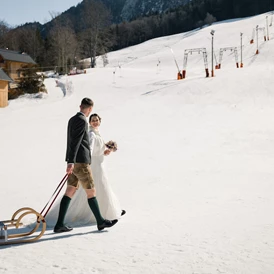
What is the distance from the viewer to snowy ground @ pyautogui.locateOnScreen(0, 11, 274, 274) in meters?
3.76

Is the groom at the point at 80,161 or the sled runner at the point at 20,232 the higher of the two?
the groom at the point at 80,161

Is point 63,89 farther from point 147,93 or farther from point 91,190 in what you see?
point 91,190

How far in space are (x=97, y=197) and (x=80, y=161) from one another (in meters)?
0.75

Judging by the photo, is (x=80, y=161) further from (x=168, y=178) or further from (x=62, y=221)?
(x=168, y=178)

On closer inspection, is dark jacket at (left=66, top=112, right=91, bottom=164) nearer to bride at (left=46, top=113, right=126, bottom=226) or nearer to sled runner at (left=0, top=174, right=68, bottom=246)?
bride at (left=46, top=113, right=126, bottom=226)

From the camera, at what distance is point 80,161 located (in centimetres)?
475

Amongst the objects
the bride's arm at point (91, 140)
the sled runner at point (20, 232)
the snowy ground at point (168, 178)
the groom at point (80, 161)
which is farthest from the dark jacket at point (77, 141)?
the snowy ground at point (168, 178)

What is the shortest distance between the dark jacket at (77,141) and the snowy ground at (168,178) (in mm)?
963

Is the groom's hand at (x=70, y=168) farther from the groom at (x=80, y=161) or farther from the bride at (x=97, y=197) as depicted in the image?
the bride at (x=97, y=197)

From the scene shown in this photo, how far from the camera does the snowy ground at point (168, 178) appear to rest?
376 cm

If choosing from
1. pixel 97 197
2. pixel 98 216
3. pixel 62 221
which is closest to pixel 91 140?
pixel 97 197

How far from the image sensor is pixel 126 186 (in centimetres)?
809

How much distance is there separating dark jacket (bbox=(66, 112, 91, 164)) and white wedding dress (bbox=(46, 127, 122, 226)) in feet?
1.00

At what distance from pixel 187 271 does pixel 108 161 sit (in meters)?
7.76
